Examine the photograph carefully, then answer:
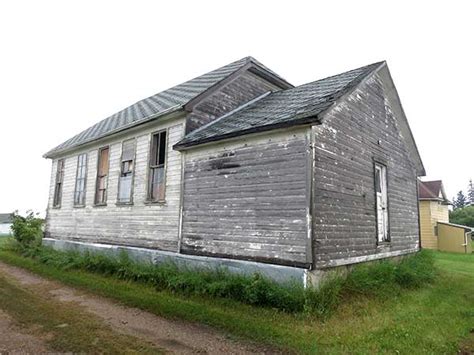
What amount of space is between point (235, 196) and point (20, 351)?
5110mm

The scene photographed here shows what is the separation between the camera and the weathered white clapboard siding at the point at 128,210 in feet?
33.8

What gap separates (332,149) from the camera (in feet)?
26.0

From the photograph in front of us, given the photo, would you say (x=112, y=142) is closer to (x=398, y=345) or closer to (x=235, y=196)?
(x=235, y=196)

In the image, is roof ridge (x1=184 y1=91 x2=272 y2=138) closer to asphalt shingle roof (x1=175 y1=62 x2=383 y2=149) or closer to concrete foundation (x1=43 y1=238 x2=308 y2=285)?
asphalt shingle roof (x1=175 y1=62 x2=383 y2=149)

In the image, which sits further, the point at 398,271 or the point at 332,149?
the point at 398,271

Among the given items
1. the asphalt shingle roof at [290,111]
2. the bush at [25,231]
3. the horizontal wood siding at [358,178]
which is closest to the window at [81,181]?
the bush at [25,231]

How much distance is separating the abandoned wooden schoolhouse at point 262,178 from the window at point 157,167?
36 mm

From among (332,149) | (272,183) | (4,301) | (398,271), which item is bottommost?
(4,301)

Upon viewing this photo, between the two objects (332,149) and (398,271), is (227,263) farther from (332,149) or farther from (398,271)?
(398,271)

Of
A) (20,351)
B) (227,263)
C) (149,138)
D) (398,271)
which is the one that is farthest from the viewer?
(149,138)

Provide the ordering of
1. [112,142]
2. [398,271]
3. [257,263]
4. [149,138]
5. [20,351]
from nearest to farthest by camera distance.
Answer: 1. [20,351]
2. [257,263]
3. [398,271]
4. [149,138]
5. [112,142]

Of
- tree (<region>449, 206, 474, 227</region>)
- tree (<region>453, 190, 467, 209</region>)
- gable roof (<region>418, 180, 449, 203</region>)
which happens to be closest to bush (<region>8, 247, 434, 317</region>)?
gable roof (<region>418, 180, 449, 203</region>)

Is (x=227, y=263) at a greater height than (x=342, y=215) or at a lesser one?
lesser

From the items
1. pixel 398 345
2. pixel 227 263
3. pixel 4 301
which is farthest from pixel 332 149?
pixel 4 301
